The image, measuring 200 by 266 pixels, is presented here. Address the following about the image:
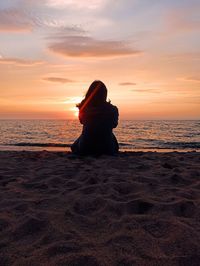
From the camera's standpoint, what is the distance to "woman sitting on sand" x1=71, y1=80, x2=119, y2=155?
7246mm

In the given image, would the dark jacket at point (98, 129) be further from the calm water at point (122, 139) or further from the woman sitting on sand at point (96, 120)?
the calm water at point (122, 139)

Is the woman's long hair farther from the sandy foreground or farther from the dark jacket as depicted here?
the sandy foreground

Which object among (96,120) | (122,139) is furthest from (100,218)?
(122,139)

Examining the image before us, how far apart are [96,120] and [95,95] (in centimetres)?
64

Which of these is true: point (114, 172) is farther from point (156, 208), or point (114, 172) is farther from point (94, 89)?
point (94, 89)

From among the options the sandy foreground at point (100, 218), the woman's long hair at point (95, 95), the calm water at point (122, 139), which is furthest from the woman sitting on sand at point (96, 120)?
the calm water at point (122, 139)

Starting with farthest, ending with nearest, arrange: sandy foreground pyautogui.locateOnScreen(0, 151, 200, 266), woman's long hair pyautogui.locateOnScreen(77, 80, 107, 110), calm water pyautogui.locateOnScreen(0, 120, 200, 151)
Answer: calm water pyautogui.locateOnScreen(0, 120, 200, 151) → woman's long hair pyautogui.locateOnScreen(77, 80, 107, 110) → sandy foreground pyautogui.locateOnScreen(0, 151, 200, 266)

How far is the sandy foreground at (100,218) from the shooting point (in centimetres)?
227

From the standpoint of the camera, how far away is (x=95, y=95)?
7195 millimetres

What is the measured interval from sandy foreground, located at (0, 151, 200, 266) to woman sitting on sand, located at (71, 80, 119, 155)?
2.18 metres

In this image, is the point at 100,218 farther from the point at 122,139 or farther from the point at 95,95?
the point at 122,139

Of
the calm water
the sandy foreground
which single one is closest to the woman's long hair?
the sandy foreground

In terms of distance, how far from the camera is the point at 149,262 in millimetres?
2158

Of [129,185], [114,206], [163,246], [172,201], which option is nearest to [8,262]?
[163,246]
